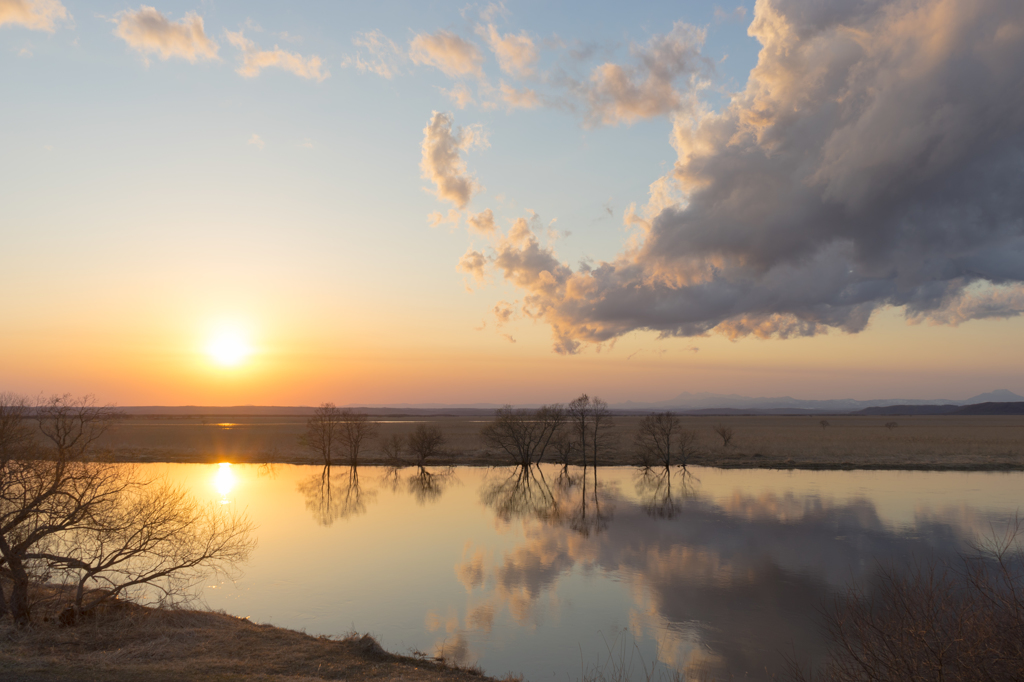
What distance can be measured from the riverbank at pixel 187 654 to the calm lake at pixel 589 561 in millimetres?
1422

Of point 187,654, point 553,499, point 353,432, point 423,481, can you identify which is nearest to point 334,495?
point 423,481

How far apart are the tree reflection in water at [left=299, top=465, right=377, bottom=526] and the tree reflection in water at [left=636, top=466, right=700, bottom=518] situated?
17.6 m

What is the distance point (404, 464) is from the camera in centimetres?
6028

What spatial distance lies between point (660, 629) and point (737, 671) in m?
2.69

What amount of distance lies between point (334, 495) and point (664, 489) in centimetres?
2368

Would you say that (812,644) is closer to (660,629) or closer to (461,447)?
(660,629)

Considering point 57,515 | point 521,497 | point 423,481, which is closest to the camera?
point 57,515

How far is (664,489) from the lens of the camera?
41406 mm

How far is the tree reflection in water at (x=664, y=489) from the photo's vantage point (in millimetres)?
33312

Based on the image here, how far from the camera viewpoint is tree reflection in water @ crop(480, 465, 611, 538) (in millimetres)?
30703

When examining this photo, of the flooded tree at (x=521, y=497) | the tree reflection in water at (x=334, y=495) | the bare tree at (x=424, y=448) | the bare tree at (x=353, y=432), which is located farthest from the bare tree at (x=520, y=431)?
the tree reflection in water at (x=334, y=495)

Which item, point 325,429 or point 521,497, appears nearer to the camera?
point 521,497

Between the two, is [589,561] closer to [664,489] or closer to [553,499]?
[553,499]

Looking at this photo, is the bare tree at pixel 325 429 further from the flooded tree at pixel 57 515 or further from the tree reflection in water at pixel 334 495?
the flooded tree at pixel 57 515
